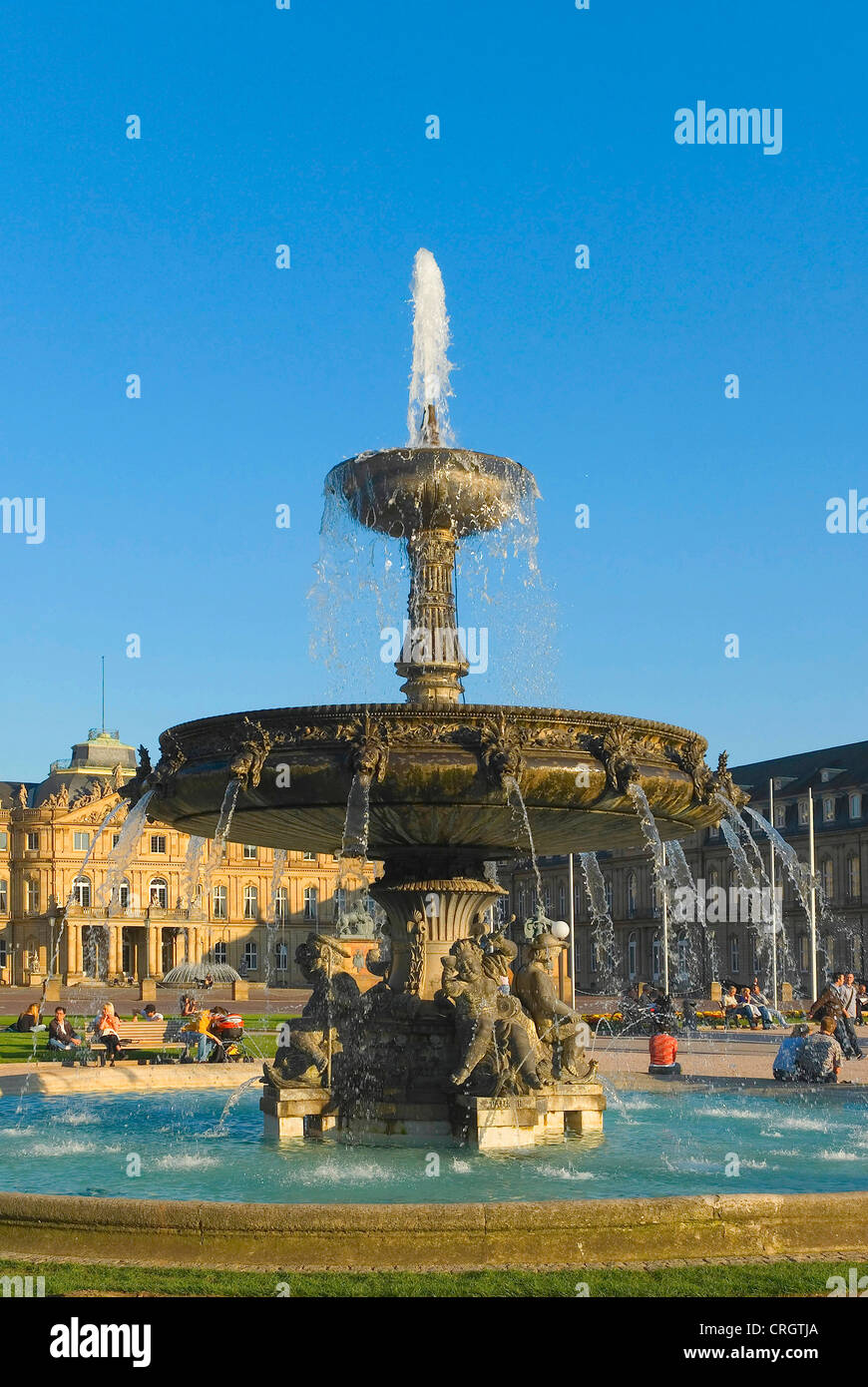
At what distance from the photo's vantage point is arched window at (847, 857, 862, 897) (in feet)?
274

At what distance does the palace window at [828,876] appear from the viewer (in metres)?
85.2

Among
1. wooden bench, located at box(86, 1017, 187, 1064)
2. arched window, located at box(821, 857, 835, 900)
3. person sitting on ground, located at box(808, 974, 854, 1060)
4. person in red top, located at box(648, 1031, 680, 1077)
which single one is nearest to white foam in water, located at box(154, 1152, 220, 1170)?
person in red top, located at box(648, 1031, 680, 1077)

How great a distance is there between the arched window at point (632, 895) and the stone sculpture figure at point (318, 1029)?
3556 inches

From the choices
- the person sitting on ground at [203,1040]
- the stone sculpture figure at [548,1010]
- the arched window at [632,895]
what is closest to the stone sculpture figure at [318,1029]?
the stone sculpture figure at [548,1010]

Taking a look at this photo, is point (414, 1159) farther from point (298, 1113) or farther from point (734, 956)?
point (734, 956)

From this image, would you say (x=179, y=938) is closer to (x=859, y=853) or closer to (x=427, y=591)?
(x=859, y=853)

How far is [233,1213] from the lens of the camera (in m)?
7.80

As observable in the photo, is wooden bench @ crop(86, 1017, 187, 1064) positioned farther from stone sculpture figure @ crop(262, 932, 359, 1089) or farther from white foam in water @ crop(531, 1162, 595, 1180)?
white foam in water @ crop(531, 1162, 595, 1180)

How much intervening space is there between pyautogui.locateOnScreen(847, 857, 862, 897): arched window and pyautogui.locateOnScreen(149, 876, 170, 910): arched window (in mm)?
61702

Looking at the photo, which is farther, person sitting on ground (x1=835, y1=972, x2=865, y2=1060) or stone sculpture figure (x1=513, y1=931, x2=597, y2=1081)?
person sitting on ground (x1=835, y1=972, x2=865, y2=1060)

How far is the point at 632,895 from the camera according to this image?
103m

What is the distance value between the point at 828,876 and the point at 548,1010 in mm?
76740

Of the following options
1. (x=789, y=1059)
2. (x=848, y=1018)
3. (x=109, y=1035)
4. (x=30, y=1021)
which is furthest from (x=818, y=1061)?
(x=30, y=1021)
